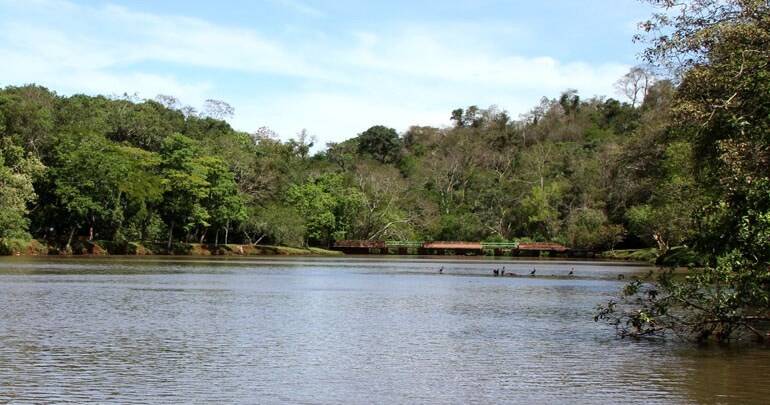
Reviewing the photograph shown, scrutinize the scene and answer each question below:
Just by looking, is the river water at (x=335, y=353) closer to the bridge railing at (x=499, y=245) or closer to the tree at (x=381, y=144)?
the bridge railing at (x=499, y=245)

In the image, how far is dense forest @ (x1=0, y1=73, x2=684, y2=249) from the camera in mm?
72875

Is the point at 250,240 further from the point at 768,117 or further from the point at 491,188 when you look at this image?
the point at 768,117

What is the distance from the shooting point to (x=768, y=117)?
20062 mm

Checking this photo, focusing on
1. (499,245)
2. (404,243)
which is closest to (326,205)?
(404,243)

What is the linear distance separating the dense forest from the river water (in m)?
31.9

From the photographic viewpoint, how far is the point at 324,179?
4104 inches

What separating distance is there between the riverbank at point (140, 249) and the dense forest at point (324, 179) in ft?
3.68

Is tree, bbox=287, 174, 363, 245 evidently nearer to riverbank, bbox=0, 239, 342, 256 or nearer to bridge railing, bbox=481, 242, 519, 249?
riverbank, bbox=0, 239, 342, 256

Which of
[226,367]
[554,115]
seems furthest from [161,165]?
[554,115]

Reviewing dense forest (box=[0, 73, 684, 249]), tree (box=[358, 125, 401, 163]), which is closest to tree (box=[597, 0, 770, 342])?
dense forest (box=[0, 73, 684, 249])

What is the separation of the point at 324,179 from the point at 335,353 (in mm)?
84872

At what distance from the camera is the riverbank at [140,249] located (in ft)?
230

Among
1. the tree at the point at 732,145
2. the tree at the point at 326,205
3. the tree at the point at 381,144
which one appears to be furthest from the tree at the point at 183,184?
the tree at the point at 732,145

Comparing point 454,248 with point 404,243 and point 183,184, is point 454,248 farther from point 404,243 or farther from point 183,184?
point 183,184
